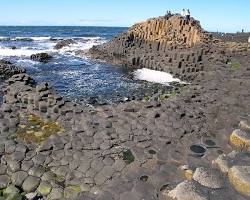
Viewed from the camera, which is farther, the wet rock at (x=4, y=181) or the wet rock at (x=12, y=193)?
the wet rock at (x=4, y=181)

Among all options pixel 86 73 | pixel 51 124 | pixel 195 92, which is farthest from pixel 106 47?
pixel 51 124

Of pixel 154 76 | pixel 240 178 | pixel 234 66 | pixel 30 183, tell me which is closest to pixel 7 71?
pixel 154 76

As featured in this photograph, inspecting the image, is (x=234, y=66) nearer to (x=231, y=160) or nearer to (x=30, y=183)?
(x=231, y=160)

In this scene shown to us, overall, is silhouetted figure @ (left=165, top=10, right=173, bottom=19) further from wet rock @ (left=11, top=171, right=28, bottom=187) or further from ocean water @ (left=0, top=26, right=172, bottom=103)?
wet rock @ (left=11, top=171, right=28, bottom=187)

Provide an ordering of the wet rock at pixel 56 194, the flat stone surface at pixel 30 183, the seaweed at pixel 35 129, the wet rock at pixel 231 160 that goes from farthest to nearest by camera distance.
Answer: the seaweed at pixel 35 129 < the flat stone surface at pixel 30 183 < the wet rock at pixel 56 194 < the wet rock at pixel 231 160

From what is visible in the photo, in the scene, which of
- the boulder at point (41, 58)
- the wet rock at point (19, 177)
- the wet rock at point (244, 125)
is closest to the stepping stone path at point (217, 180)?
the wet rock at point (244, 125)

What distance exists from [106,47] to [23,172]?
1327 inches

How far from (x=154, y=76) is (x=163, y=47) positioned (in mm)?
9496

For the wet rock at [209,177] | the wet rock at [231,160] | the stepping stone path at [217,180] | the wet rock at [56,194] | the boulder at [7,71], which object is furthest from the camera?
the boulder at [7,71]

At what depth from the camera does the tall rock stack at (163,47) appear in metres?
28.7

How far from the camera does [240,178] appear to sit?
7.63 metres

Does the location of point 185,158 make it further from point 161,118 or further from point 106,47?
point 106,47

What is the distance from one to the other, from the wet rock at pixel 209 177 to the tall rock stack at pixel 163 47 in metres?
19.2

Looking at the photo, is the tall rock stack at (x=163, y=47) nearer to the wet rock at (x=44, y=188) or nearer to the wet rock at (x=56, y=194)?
the wet rock at (x=44, y=188)
